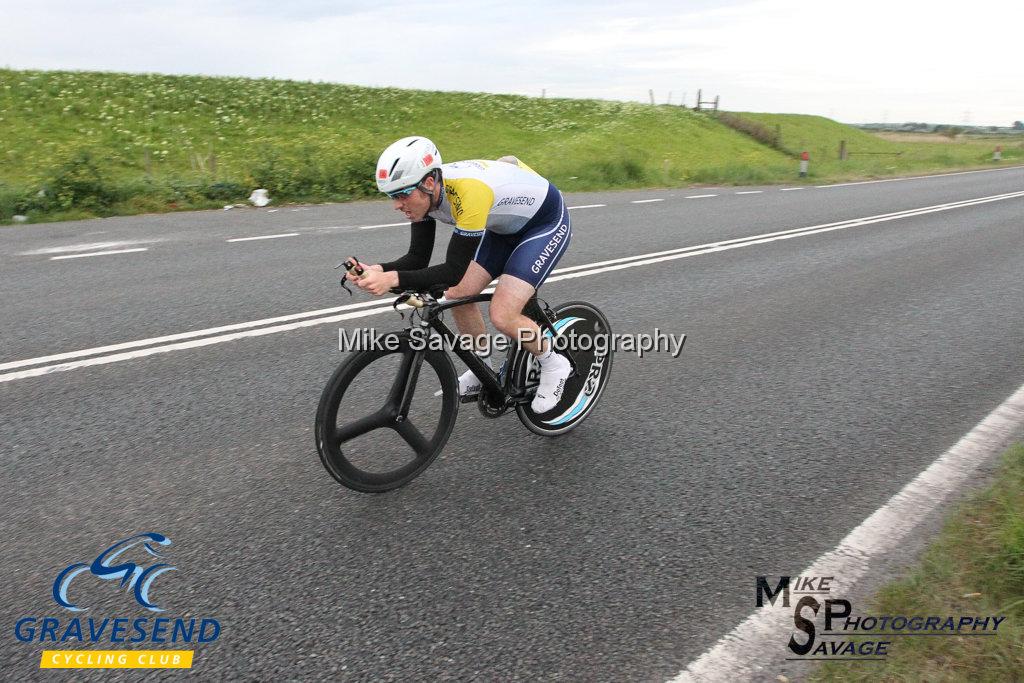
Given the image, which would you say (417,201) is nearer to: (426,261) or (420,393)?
(426,261)

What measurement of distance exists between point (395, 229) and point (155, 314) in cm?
534

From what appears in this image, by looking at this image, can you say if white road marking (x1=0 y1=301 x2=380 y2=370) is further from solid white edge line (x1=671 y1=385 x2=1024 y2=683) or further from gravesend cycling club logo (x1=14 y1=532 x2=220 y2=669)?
solid white edge line (x1=671 y1=385 x2=1024 y2=683)

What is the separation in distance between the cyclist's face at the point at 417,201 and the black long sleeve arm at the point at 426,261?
0.20 meters

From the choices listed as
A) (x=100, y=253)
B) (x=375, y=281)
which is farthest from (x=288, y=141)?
(x=375, y=281)

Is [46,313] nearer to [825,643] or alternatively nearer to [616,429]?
[616,429]

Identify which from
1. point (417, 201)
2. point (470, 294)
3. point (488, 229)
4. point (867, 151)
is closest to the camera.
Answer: point (417, 201)

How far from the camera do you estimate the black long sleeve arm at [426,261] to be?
3.30 m

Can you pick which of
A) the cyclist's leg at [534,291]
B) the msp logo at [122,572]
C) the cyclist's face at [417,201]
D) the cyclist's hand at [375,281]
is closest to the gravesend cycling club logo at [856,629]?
the cyclist's leg at [534,291]

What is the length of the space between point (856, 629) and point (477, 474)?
73.5 inches

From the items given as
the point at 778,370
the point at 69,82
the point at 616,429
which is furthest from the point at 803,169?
the point at 69,82

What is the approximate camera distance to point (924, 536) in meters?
3.17

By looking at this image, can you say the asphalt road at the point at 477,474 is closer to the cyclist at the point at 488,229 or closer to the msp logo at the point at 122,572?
the msp logo at the point at 122,572

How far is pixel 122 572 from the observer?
9.53 ft

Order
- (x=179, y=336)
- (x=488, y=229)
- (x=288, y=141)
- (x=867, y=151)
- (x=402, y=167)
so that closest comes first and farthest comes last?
(x=402, y=167)
(x=488, y=229)
(x=179, y=336)
(x=288, y=141)
(x=867, y=151)
